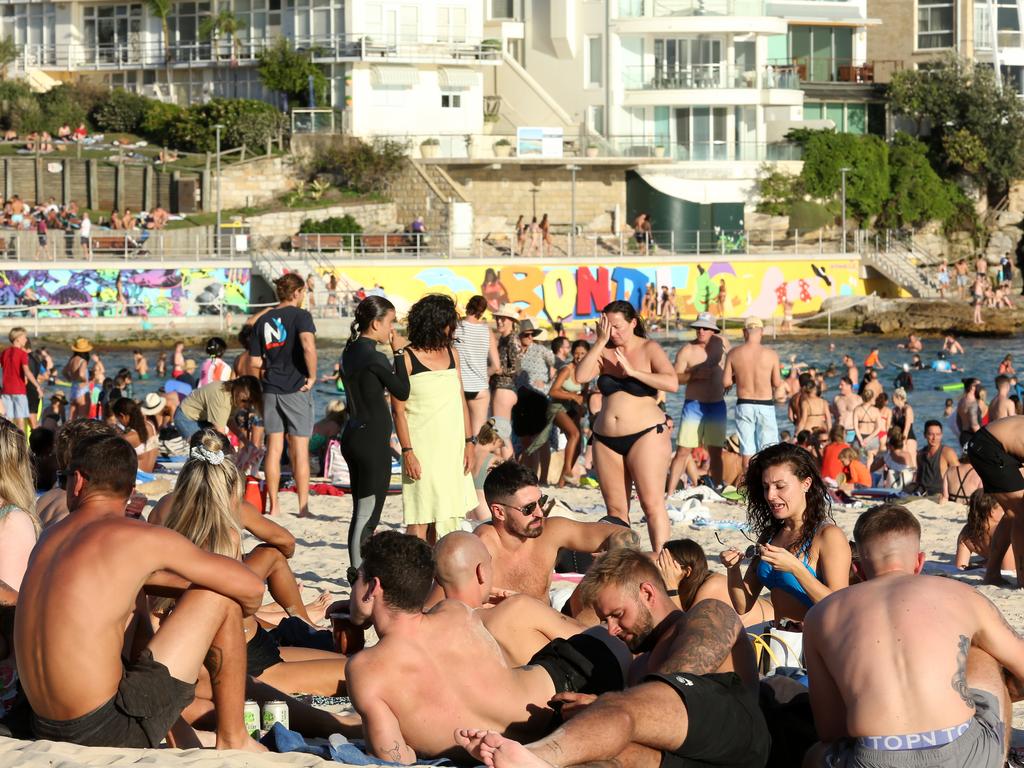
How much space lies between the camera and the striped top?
35.4 feet

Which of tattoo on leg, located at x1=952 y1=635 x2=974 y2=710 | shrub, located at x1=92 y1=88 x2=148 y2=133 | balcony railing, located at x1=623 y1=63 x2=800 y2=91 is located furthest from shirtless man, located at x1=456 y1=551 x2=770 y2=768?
shrub, located at x1=92 y1=88 x2=148 y2=133

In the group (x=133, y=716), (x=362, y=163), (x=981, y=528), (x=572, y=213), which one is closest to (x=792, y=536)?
(x=133, y=716)

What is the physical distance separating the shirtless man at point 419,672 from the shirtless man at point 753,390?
22.9 feet

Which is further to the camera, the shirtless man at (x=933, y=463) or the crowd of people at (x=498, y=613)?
the shirtless man at (x=933, y=463)

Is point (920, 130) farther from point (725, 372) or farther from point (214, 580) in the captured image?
point (214, 580)

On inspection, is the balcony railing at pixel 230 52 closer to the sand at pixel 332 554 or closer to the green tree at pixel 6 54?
the green tree at pixel 6 54

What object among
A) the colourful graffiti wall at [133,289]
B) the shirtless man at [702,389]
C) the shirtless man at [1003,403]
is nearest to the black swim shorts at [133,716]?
the shirtless man at [702,389]

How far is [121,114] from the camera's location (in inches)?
1802

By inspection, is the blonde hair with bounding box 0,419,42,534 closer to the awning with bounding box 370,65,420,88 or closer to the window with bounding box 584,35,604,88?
the awning with bounding box 370,65,420,88

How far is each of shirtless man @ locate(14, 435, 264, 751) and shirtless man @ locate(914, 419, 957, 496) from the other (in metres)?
8.57

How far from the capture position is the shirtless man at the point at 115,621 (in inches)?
184

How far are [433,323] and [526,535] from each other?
1.93m

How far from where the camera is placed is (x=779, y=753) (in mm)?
5090

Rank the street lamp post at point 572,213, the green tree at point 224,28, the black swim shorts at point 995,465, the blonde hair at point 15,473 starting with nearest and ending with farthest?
the blonde hair at point 15,473 → the black swim shorts at point 995,465 → the street lamp post at point 572,213 → the green tree at point 224,28
